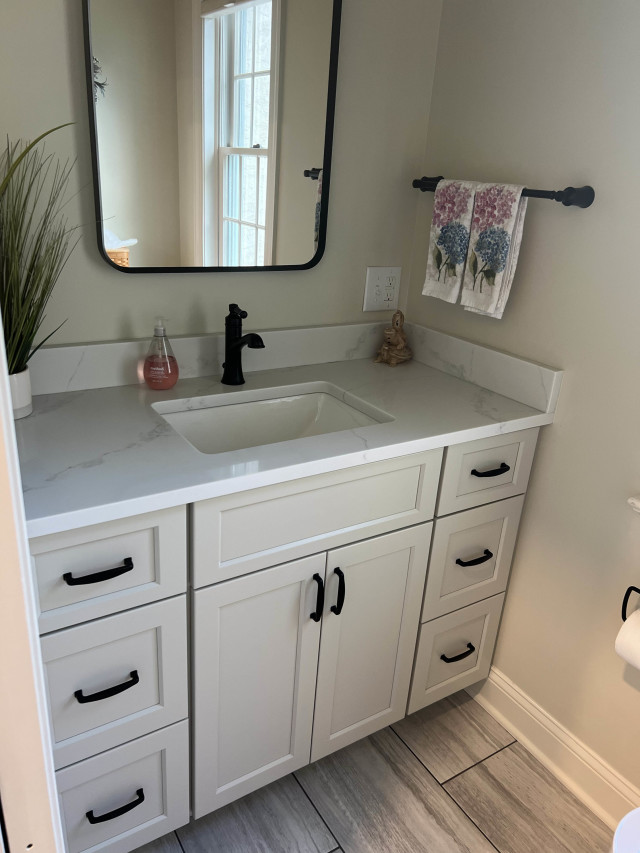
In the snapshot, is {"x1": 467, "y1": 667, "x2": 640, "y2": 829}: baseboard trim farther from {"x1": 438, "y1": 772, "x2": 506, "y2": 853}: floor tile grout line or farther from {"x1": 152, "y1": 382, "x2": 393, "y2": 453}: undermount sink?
{"x1": 152, "y1": 382, "x2": 393, "y2": 453}: undermount sink

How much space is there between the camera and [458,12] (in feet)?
5.35

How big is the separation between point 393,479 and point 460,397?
0.36 m

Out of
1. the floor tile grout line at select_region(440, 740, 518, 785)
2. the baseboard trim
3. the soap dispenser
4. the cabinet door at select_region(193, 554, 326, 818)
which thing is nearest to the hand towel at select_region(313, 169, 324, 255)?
the soap dispenser

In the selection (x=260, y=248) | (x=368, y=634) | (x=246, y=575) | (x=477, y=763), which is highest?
(x=260, y=248)

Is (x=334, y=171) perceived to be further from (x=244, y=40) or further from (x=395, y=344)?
(x=395, y=344)

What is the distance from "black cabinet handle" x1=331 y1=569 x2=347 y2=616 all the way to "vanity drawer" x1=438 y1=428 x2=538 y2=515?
0.29 metres

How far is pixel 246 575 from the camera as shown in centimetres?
124

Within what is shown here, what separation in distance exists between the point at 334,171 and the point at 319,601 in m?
1.07

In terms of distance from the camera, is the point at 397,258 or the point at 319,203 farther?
the point at 397,258

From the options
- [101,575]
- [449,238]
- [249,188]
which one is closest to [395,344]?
[449,238]

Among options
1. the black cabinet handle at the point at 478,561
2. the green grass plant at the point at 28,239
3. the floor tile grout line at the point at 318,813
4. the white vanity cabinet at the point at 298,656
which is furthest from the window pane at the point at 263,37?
the floor tile grout line at the point at 318,813

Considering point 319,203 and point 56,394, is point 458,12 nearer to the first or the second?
point 319,203

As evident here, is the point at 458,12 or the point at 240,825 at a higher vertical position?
the point at 458,12

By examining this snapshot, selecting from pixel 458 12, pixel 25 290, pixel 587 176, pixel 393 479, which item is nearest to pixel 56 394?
pixel 25 290
